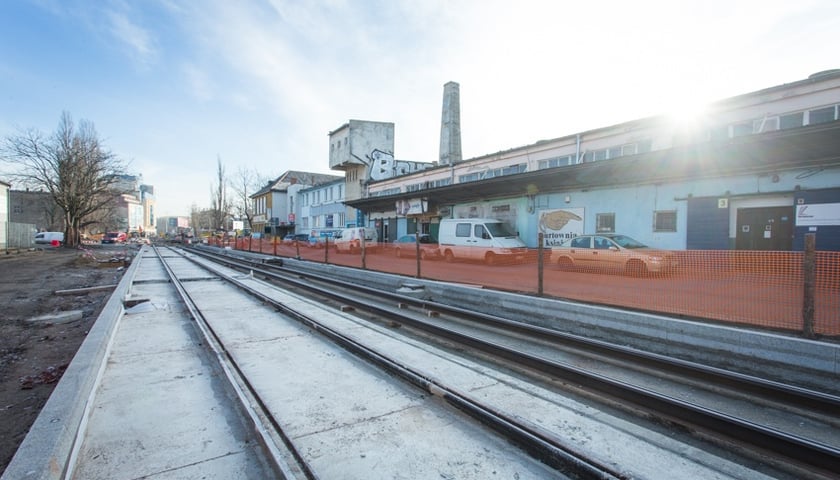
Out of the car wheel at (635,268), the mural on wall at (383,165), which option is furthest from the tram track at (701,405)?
the mural on wall at (383,165)

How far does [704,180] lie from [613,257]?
224 inches

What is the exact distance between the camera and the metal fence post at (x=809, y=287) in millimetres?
4852

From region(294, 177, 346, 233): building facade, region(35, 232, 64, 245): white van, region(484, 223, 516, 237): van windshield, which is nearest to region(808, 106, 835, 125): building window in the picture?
region(484, 223, 516, 237): van windshield

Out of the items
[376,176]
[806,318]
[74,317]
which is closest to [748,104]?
[806,318]

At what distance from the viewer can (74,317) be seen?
25.4 ft

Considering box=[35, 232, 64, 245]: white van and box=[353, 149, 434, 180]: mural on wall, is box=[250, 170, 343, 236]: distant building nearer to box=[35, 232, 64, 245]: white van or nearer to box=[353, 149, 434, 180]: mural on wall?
box=[353, 149, 434, 180]: mural on wall

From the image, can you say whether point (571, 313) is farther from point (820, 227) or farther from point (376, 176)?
point (376, 176)

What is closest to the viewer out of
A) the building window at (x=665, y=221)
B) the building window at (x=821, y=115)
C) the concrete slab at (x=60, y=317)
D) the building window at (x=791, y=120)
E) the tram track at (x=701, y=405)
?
the tram track at (x=701, y=405)

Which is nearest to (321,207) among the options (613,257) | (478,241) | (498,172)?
(498,172)

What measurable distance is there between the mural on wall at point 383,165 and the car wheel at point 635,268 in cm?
2946

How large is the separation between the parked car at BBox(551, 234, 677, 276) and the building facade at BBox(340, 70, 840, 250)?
3065 millimetres

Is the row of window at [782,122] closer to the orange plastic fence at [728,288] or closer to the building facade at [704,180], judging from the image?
the building facade at [704,180]

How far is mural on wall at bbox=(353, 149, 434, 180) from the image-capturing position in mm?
38969

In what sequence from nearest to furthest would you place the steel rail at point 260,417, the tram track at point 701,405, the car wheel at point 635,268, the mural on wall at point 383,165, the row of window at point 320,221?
the steel rail at point 260,417
the tram track at point 701,405
the car wheel at point 635,268
the mural on wall at point 383,165
the row of window at point 320,221
